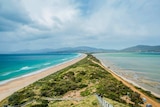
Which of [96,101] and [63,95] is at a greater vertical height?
[96,101]

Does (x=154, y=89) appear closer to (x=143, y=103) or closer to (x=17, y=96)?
(x=143, y=103)

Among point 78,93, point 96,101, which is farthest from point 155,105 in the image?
point 96,101

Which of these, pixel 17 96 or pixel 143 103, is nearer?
pixel 143 103

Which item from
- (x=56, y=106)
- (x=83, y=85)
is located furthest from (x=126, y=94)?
(x=56, y=106)

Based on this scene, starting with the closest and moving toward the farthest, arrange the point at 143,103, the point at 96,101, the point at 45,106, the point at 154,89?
1. the point at 96,101
2. the point at 45,106
3. the point at 143,103
4. the point at 154,89

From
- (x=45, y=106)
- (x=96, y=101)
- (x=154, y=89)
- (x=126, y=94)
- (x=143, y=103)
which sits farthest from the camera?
(x=154, y=89)

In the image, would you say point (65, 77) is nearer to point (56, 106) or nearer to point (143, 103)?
point (143, 103)

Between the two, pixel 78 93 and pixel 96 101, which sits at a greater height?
pixel 96 101

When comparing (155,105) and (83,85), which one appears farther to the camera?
(83,85)

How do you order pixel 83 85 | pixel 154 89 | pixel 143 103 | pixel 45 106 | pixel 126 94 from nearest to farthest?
1. pixel 45 106
2. pixel 143 103
3. pixel 126 94
4. pixel 83 85
5. pixel 154 89
